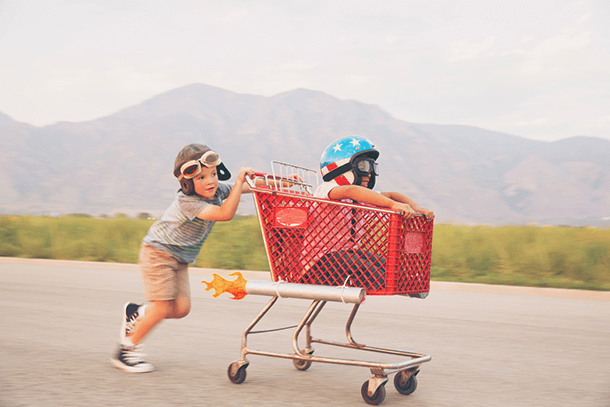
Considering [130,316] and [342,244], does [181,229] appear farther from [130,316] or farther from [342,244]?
[342,244]

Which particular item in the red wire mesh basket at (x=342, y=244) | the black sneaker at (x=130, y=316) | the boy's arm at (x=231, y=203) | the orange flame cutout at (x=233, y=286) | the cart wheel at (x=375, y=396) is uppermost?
the boy's arm at (x=231, y=203)

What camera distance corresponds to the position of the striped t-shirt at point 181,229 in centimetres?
464

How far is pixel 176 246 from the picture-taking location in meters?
4.79

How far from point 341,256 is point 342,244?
71mm

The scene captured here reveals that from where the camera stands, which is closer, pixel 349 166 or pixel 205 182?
pixel 349 166

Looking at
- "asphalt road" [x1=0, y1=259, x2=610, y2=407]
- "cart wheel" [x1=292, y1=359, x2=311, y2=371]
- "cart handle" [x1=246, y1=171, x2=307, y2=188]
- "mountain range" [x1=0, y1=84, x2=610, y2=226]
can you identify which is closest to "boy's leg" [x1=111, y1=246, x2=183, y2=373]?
"asphalt road" [x1=0, y1=259, x2=610, y2=407]

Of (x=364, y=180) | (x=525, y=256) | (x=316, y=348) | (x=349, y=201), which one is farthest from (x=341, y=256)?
(x=525, y=256)

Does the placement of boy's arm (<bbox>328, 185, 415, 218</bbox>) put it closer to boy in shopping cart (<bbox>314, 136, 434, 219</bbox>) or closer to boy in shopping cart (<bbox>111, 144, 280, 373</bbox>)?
boy in shopping cart (<bbox>314, 136, 434, 219</bbox>)

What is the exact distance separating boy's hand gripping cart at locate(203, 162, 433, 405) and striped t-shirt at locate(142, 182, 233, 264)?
43 centimetres

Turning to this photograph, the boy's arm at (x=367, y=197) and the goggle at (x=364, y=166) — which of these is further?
the goggle at (x=364, y=166)

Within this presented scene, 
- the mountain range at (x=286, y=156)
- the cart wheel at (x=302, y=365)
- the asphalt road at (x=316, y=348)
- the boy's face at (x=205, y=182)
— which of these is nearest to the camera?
the asphalt road at (x=316, y=348)

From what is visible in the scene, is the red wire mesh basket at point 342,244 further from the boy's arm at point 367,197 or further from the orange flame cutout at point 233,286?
the orange flame cutout at point 233,286

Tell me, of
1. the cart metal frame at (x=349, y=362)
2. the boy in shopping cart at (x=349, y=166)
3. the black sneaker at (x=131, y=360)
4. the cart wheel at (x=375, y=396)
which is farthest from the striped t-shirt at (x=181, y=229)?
the cart wheel at (x=375, y=396)

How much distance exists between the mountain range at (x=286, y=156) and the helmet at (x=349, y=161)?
78.0 metres
